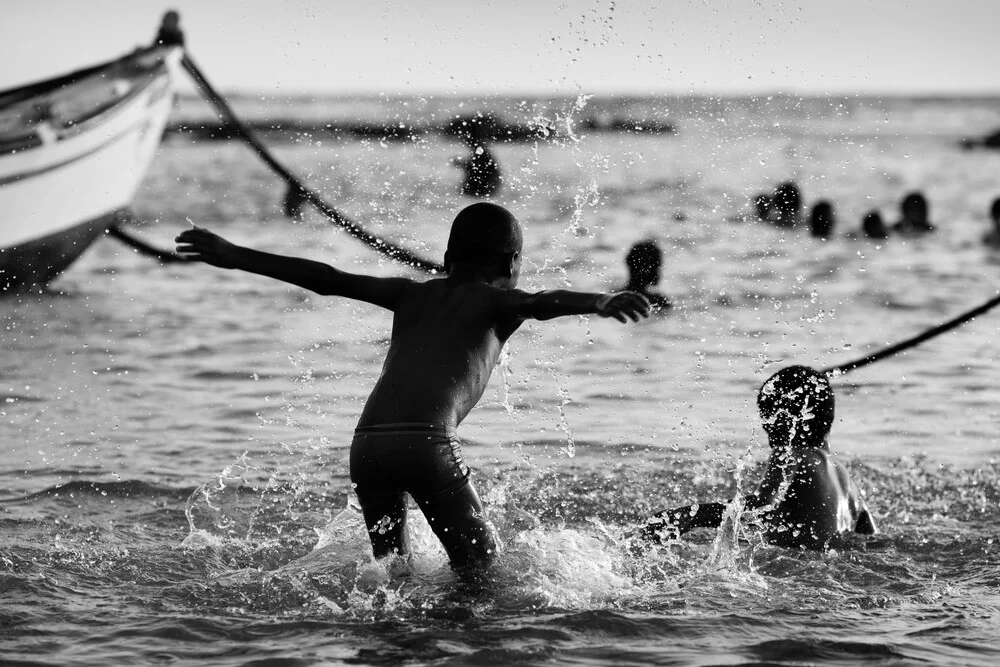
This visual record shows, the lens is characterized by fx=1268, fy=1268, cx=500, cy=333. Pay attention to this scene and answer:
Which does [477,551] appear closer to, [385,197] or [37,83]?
[37,83]

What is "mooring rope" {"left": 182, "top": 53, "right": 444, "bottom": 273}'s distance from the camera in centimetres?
930

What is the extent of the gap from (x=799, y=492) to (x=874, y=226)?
14112 mm

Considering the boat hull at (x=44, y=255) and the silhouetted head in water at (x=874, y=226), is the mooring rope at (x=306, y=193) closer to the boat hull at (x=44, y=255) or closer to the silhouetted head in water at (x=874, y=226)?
the boat hull at (x=44, y=255)

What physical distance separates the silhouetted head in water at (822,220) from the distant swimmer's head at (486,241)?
46.6 feet

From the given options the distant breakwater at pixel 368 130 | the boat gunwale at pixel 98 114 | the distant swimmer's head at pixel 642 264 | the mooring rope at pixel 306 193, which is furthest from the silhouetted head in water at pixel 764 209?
the distant breakwater at pixel 368 130

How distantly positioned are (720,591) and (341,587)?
1.49 m

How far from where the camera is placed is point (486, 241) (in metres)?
4.75

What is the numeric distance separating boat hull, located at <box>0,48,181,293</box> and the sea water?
24.9 inches

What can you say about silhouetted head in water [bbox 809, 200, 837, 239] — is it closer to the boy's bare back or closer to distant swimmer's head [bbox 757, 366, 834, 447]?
distant swimmer's head [bbox 757, 366, 834, 447]

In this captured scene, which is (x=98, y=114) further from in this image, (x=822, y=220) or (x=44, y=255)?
(x=822, y=220)

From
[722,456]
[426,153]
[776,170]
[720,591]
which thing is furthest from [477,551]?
[426,153]

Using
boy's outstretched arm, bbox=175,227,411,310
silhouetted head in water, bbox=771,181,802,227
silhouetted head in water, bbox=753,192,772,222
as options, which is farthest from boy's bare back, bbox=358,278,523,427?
silhouetted head in water, bbox=753,192,772,222

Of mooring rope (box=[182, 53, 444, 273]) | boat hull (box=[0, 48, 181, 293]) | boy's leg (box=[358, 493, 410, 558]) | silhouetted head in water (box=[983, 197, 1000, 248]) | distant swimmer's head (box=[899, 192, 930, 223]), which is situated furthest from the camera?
distant swimmer's head (box=[899, 192, 930, 223])

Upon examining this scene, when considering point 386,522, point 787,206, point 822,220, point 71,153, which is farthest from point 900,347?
point 787,206
